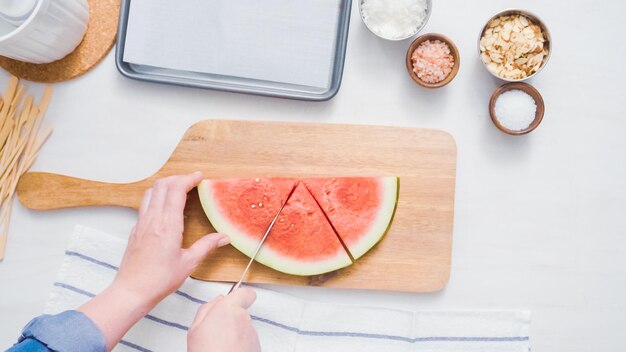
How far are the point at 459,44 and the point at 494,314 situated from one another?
0.58 meters

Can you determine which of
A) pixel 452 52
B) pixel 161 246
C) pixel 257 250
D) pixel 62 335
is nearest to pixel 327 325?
pixel 257 250

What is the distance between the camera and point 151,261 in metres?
1.11

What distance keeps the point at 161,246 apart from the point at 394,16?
0.66m

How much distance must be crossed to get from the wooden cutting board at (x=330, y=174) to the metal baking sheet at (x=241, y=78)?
0.23ft

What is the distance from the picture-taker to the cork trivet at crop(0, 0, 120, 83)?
4.00 ft

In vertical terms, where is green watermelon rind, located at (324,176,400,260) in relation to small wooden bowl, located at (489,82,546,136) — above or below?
below

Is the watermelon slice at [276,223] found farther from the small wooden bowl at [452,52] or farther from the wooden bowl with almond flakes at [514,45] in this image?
the wooden bowl with almond flakes at [514,45]

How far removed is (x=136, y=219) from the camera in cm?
124

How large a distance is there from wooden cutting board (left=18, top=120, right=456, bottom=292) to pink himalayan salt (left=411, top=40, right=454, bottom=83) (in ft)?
0.37

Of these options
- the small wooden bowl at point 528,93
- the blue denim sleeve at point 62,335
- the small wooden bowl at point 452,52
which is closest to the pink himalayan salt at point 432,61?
the small wooden bowl at point 452,52

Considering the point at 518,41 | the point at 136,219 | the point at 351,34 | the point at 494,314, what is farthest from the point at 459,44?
the point at 136,219

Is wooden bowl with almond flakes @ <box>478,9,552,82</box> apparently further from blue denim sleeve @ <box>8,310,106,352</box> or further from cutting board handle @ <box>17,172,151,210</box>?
blue denim sleeve @ <box>8,310,106,352</box>

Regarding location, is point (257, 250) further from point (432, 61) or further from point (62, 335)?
point (432, 61)

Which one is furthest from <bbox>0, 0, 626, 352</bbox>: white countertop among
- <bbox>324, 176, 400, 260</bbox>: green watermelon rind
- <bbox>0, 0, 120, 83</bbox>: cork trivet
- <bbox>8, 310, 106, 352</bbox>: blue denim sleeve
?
<bbox>8, 310, 106, 352</bbox>: blue denim sleeve
